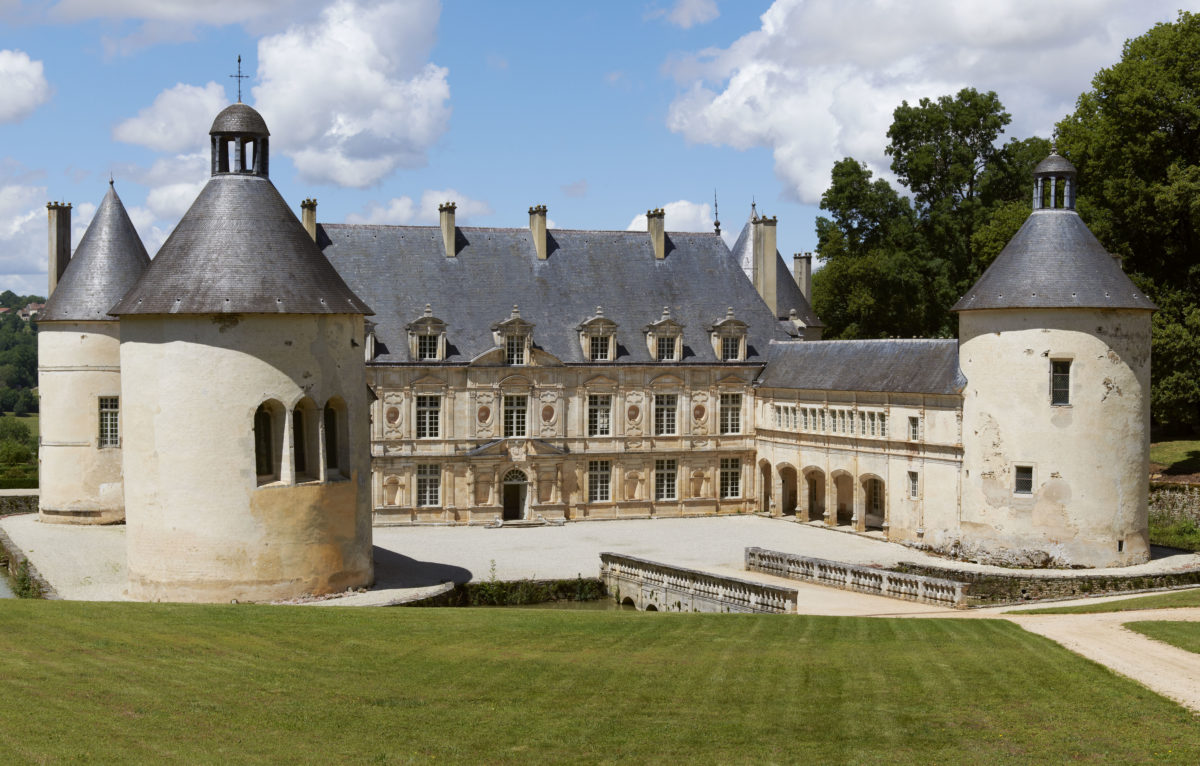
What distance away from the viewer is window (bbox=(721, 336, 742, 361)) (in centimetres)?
4047

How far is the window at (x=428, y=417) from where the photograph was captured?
1468 inches

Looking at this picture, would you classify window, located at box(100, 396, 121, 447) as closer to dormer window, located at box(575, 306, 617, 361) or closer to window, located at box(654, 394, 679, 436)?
dormer window, located at box(575, 306, 617, 361)

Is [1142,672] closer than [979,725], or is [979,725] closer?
[979,725]

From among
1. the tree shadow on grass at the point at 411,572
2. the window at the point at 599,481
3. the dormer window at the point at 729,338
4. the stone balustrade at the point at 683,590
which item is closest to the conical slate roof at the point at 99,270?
the tree shadow on grass at the point at 411,572

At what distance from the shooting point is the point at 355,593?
23938 mm

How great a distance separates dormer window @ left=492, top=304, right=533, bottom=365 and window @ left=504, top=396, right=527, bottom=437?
1096 millimetres

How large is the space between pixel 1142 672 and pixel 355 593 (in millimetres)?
14146

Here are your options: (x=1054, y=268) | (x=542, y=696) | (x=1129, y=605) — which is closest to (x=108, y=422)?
(x=1054, y=268)

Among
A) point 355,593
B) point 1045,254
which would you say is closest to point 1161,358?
point 1045,254

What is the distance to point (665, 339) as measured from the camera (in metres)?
39.8

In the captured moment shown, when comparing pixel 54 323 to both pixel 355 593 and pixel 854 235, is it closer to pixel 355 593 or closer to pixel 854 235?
pixel 355 593

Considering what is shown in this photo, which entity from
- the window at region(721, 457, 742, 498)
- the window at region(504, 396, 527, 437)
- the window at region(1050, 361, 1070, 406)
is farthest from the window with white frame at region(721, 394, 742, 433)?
the window at region(1050, 361, 1070, 406)

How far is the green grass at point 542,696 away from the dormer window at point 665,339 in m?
22.1

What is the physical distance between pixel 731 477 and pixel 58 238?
21.3 metres
